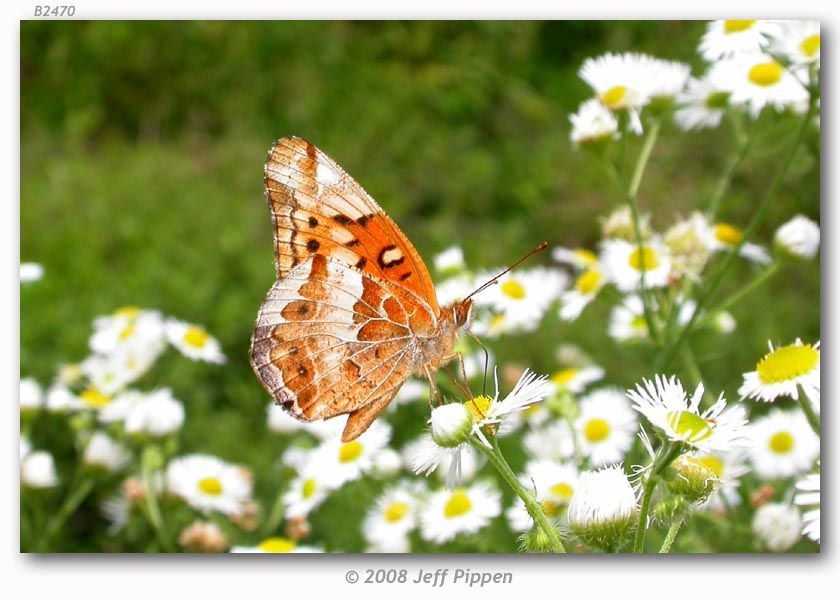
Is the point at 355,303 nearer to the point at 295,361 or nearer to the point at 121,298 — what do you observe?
the point at 295,361

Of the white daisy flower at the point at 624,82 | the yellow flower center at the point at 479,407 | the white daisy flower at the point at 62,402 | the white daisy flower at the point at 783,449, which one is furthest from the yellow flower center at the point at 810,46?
the white daisy flower at the point at 62,402

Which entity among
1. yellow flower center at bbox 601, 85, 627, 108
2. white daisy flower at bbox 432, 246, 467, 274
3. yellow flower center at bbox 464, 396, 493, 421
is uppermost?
yellow flower center at bbox 601, 85, 627, 108

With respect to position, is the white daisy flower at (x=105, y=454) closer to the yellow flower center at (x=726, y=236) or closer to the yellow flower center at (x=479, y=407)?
the yellow flower center at (x=479, y=407)

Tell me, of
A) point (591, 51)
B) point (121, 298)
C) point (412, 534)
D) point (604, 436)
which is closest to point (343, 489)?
point (412, 534)

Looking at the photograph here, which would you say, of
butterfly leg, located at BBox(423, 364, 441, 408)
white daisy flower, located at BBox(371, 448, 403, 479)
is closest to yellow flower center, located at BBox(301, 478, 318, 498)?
white daisy flower, located at BBox(371, 448, 403, 479)

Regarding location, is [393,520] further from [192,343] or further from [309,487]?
[192,343]

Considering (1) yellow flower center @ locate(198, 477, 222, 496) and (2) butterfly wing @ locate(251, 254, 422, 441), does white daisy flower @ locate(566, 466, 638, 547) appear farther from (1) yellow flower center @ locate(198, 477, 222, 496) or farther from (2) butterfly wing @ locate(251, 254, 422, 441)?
(1) yellow flower center @ locate(198, 477, 222, 496)
